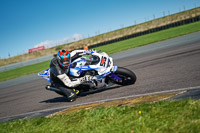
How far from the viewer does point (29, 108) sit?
8.25 meters

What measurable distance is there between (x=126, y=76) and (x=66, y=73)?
197 cm

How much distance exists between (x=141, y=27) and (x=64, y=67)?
5273 cm

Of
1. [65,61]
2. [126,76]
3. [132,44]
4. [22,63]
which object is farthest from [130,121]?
[22,63]

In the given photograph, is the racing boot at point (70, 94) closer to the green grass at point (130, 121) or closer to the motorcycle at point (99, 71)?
the motorcycle at point (99, 71)

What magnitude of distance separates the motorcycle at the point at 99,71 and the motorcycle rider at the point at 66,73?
0.13 metres

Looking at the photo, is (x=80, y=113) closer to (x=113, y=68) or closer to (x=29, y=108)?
(x=113, y=68)

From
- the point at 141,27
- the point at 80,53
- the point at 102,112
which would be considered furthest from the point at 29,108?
the point at 141,27

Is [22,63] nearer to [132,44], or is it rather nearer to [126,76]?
[132,44]

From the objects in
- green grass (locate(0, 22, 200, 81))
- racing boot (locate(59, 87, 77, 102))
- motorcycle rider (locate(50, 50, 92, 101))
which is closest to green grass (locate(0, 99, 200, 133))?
racing boot (locate(59, 87, 77, 102))

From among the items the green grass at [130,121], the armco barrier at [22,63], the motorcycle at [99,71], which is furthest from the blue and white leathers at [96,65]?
the armco barrier at [22,63]

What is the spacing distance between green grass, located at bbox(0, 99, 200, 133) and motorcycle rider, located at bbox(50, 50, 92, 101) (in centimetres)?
237

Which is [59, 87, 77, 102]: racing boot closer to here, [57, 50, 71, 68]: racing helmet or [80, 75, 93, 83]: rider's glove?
[80, 75, 93, 83]: rider's glove

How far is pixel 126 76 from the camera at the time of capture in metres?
7.76

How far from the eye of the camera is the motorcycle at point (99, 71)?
295 inches
